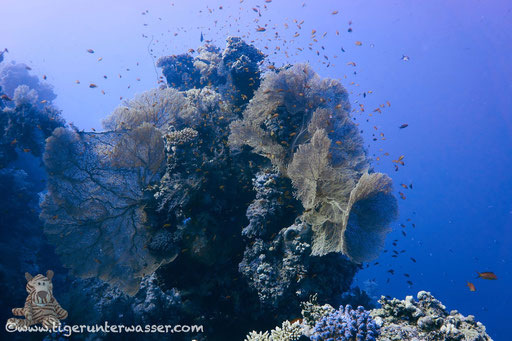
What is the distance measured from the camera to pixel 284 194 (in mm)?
5500

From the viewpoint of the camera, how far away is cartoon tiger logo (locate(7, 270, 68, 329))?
4441mm

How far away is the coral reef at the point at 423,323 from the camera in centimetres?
317

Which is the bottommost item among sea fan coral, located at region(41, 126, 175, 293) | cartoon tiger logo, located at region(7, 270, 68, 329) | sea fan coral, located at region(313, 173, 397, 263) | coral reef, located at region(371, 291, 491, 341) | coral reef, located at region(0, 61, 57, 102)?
coral reef, located at region(371, 291, 491, 341)

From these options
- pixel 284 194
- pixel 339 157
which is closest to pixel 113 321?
pixel 284 194

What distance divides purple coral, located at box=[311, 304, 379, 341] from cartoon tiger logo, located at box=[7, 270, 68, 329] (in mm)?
4943

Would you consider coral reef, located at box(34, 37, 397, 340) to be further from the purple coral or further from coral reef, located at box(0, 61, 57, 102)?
coral reef, located at box(0, 61, 57, 102)

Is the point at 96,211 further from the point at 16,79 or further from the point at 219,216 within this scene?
the point at 16,79

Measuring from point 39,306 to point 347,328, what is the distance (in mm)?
5743

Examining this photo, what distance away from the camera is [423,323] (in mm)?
3424

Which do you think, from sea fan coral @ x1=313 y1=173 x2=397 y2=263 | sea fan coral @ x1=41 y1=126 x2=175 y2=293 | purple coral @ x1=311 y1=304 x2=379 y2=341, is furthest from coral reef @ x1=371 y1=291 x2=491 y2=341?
sea fan coral @ x1=41 y1=126 x2=175 y2=293

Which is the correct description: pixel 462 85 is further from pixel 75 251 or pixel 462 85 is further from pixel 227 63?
pixel 75 251

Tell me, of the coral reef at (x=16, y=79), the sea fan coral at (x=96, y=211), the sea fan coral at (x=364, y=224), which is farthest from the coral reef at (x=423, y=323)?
the coral reef at (x=16, y=79)

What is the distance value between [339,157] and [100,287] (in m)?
7.09

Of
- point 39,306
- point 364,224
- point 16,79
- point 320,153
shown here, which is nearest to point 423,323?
point 364,224
